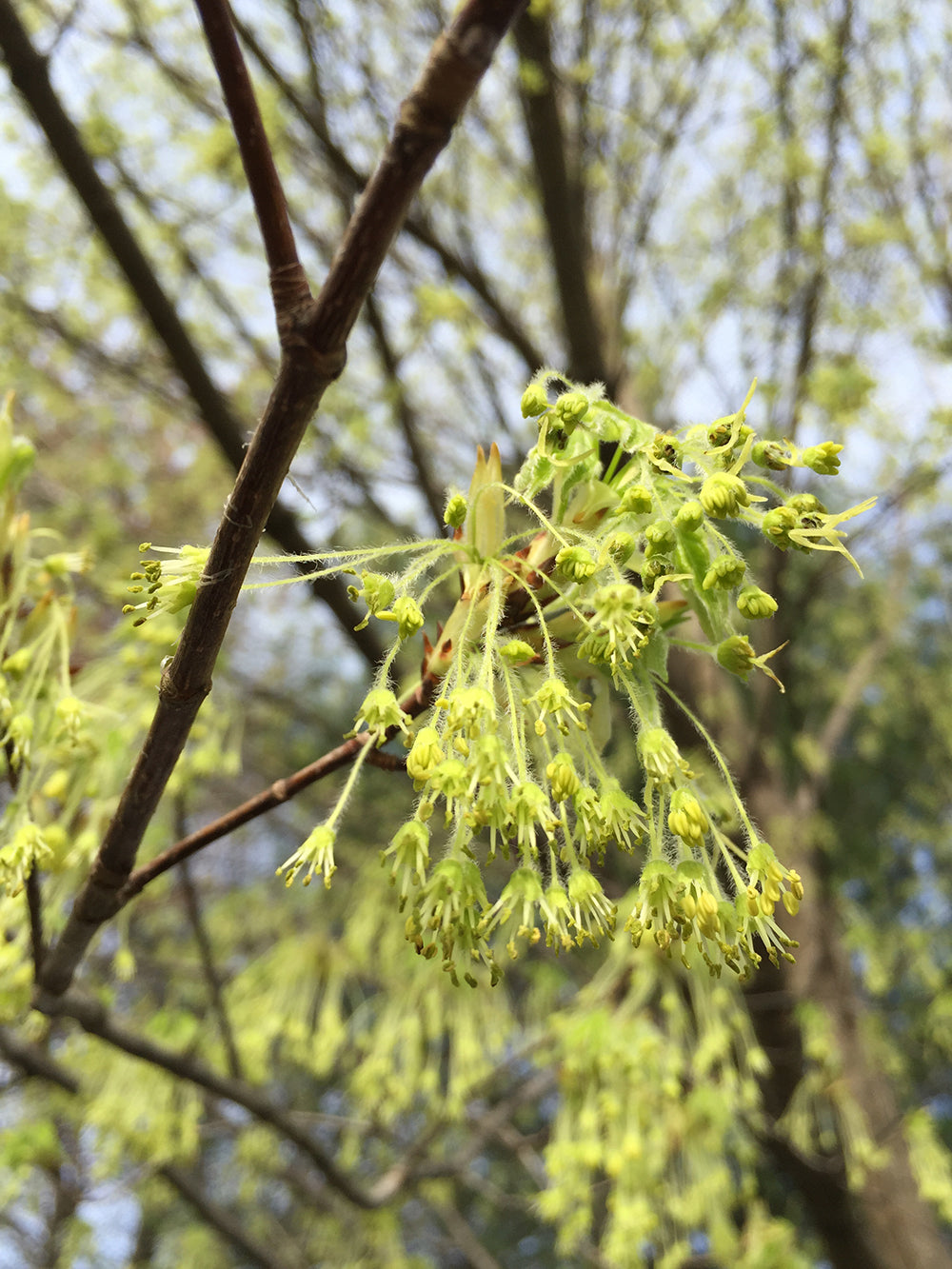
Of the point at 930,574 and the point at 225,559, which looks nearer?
the point at 225,559

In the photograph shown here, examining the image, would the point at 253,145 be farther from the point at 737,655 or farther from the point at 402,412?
the point at 402,412

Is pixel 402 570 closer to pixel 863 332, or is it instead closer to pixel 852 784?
pixel 863 332

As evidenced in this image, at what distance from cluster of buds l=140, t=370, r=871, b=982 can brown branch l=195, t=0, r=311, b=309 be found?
233 mm

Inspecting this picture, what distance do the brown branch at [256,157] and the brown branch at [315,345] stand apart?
3cm

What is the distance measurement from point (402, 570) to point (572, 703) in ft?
0.71

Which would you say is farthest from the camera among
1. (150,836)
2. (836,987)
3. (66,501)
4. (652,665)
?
(66,501)

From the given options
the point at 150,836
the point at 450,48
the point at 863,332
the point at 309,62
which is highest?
the point at 863,332

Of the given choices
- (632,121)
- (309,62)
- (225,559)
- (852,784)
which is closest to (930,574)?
(852,784)

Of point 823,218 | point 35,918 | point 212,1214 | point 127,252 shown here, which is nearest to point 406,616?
point 35,918

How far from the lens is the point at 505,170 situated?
4.07m

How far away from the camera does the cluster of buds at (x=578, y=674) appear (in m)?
0.70

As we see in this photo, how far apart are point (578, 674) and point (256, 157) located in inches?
20.4

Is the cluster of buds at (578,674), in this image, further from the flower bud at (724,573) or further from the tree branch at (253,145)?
the tree branch at (253,145)

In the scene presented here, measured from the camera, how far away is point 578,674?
83 centimetres
